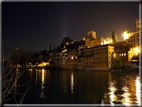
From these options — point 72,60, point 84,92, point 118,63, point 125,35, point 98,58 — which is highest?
point 125,35

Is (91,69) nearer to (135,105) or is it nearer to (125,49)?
(125,49)

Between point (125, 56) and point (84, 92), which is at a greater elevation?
point (125, 56)

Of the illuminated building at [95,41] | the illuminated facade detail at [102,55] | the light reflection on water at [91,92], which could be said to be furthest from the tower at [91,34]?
the light reflection on water at [91,92]

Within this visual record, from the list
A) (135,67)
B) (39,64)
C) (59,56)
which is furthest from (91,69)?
(39,64)

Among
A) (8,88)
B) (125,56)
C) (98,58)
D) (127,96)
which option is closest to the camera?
(127,96)

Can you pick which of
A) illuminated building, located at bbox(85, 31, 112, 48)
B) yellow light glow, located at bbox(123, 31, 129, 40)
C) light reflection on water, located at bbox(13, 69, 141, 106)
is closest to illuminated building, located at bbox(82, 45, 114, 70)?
illuminated building, located at bbox(85, 31, 112, 48)

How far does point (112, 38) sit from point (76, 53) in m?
25.7

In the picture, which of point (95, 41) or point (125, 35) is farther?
point (95, 41)

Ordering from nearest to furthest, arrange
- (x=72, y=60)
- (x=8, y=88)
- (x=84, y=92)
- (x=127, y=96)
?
(x=127, y=96) → (x=84, y=92) → (x=8, y=88) → (x=72, y=60)

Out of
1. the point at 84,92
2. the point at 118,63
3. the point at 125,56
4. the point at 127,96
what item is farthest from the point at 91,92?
the point at 125,56

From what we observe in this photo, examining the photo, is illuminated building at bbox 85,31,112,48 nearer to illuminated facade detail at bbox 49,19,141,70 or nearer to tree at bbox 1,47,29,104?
illuminated facade detail at bbox 49,19,141,70

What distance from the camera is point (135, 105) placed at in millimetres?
8570

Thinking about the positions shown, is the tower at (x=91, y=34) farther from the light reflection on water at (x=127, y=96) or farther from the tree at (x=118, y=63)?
the light reflection on water at (x=127, y=96)

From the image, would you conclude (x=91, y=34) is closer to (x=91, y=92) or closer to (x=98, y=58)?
(x=98, y=58)
